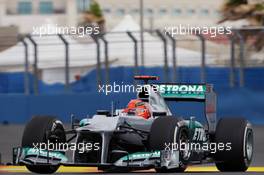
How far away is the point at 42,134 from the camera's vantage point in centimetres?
1396

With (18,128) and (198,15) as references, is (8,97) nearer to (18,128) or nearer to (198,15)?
(18,128)

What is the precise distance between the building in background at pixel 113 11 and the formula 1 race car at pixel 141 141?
53.0m

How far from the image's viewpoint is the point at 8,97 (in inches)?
1065

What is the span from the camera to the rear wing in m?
15.1

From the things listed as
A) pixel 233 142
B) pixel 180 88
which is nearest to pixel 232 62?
pixel 180 88

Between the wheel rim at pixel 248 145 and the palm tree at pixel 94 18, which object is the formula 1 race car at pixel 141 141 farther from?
the palm tree at pixel 94 18

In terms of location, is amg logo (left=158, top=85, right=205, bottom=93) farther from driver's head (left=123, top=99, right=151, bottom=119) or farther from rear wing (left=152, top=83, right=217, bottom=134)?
driver's head (left=123, top=99, right=151, bottom=119)

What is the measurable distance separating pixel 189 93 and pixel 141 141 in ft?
4.74

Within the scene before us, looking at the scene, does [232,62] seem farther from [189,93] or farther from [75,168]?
[189,93]

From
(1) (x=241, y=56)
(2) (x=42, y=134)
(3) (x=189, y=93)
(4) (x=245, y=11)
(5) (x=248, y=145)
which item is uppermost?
(4) (x=245, y=11)

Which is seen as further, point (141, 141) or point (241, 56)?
point (241, 56)

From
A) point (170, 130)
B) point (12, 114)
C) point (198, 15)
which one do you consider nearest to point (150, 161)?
point (170, 130)

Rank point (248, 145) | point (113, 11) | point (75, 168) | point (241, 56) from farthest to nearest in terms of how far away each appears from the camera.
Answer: point (113, 11) → point (241, 56) → point (75, 168) → point (248, 145)

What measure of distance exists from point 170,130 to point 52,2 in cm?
7597
